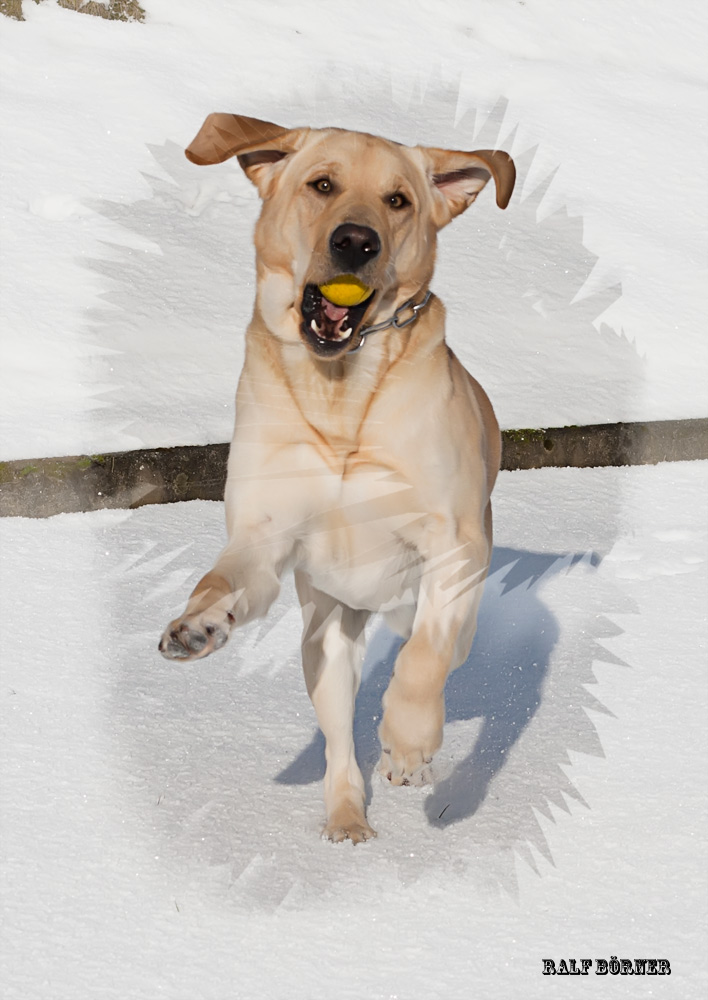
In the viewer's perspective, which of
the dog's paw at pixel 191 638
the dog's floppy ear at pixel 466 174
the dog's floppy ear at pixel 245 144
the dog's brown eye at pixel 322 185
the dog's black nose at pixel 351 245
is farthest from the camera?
the dog's floppy ear at pixel 466 174

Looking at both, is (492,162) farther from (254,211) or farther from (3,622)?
(254,211)

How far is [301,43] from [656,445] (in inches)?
209

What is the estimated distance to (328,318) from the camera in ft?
9.66

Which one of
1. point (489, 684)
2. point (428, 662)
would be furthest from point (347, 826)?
point (489, 684)

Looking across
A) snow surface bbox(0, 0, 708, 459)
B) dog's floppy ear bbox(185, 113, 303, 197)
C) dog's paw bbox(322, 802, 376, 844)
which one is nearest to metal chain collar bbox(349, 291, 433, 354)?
dog's floppy ear bbox(185, 113, 303, 197)

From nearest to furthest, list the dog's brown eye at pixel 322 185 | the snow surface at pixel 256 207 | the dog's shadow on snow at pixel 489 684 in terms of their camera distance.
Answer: the dog's brown eye at pixel 322 185, the dog's shadow on snow at pixel 489 684, the snow surface at pixel 256 207

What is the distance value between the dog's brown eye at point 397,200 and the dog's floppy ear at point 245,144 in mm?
306

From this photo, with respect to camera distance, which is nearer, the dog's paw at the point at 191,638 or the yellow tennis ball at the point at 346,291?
the dog's paw at the point at 191,638

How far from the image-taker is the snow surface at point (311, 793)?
2.98 meters

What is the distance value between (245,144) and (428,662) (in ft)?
4.36

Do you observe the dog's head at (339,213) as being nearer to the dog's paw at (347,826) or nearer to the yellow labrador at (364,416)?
the yellow labrador at (364,416)

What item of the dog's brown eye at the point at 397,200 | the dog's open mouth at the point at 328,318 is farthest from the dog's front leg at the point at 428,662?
the dog's brown eye at the point at 397,200

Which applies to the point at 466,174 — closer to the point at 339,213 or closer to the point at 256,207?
the point at 339,213

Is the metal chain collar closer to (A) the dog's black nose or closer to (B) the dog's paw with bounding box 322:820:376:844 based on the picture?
(A) the dog's black nose
